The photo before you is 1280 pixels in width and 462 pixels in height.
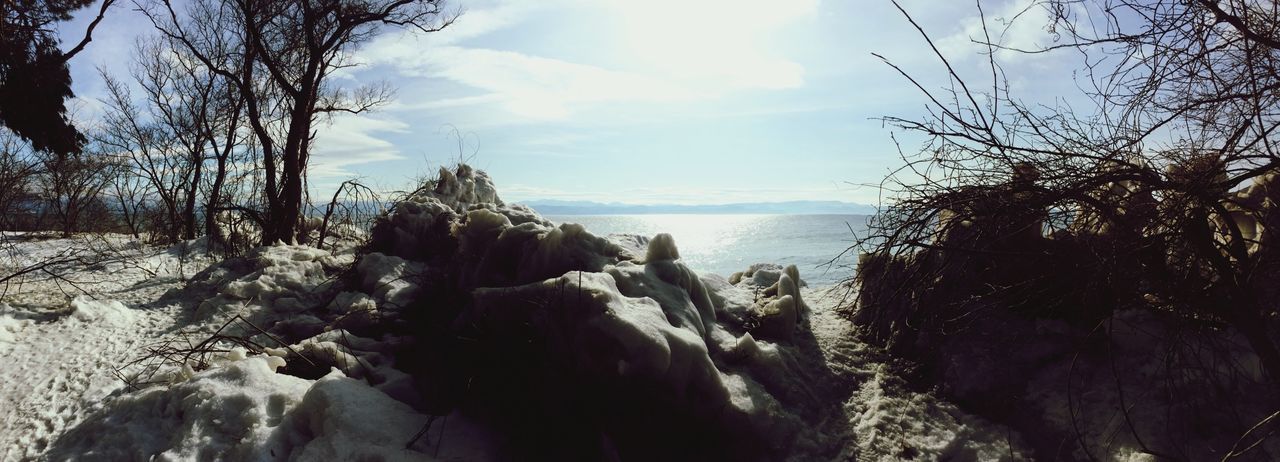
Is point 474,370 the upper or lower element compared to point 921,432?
upper

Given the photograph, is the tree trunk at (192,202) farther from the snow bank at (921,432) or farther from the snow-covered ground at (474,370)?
the snow bank at (921,432)

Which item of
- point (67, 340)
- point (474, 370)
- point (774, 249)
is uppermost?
point (474, 370)

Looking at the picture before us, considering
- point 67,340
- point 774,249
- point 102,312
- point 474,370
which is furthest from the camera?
point 774,249

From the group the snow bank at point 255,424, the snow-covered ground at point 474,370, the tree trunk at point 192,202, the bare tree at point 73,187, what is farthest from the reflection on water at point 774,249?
the bare tree at point 73,187

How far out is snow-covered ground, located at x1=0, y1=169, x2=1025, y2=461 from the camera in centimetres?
347

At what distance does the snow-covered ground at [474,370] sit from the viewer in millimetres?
3473

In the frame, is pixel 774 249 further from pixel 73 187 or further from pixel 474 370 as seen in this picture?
pixel 474 370

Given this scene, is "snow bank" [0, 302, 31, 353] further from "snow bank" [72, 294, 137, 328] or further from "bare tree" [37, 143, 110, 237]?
"bare tree" [37, 143, 110, 237]

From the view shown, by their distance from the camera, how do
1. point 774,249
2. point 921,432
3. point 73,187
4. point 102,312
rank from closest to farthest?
point 921,432
point 102,312
point 73,187
point 774,249

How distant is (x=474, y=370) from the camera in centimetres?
407

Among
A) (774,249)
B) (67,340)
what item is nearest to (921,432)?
(67,340)

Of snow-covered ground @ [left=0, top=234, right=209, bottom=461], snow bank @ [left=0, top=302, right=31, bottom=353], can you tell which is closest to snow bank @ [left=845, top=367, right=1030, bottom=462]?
snow-covered ground @ [left=0, top=234, right=209, bottom=461]

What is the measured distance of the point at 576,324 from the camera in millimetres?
3812

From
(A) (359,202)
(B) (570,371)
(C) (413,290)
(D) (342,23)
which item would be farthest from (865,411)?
(D) (342,23)
